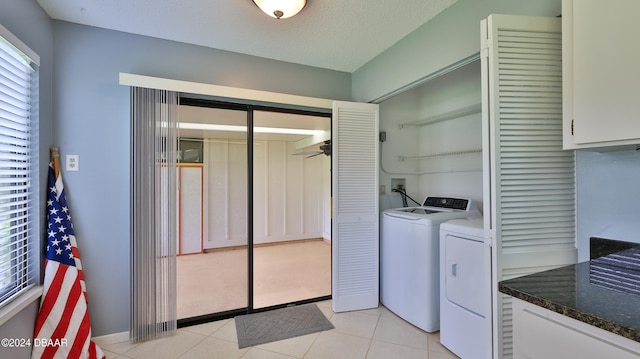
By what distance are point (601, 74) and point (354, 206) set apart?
6.24 ft

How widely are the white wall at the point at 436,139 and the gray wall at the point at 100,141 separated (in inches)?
93.8

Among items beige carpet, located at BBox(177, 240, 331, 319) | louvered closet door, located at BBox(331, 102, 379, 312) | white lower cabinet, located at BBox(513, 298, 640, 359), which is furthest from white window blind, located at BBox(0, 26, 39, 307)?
white lower cabinet, located at BBox(513, 298, 640, 359)

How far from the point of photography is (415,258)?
2.30 metres

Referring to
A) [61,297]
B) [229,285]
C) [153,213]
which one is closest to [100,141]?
[153,213]

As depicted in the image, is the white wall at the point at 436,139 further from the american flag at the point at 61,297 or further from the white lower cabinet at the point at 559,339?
the american flag at the point at 61,297

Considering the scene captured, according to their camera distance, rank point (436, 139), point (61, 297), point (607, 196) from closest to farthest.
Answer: point (607, 196)
point (61, 297)
point (436, 139)

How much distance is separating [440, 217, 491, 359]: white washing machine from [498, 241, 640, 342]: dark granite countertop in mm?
562

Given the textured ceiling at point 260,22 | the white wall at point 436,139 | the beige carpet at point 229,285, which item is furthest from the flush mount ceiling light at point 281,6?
the beige carpet at point 229,285

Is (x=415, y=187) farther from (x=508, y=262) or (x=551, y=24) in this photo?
(x=551, y=24)

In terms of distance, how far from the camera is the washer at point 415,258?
2.19 metres

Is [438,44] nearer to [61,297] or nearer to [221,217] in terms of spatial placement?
[221,217]

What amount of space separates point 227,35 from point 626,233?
2863 mm

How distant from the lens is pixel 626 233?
4.20 feet

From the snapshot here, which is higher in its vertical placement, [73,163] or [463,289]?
[73,163]
